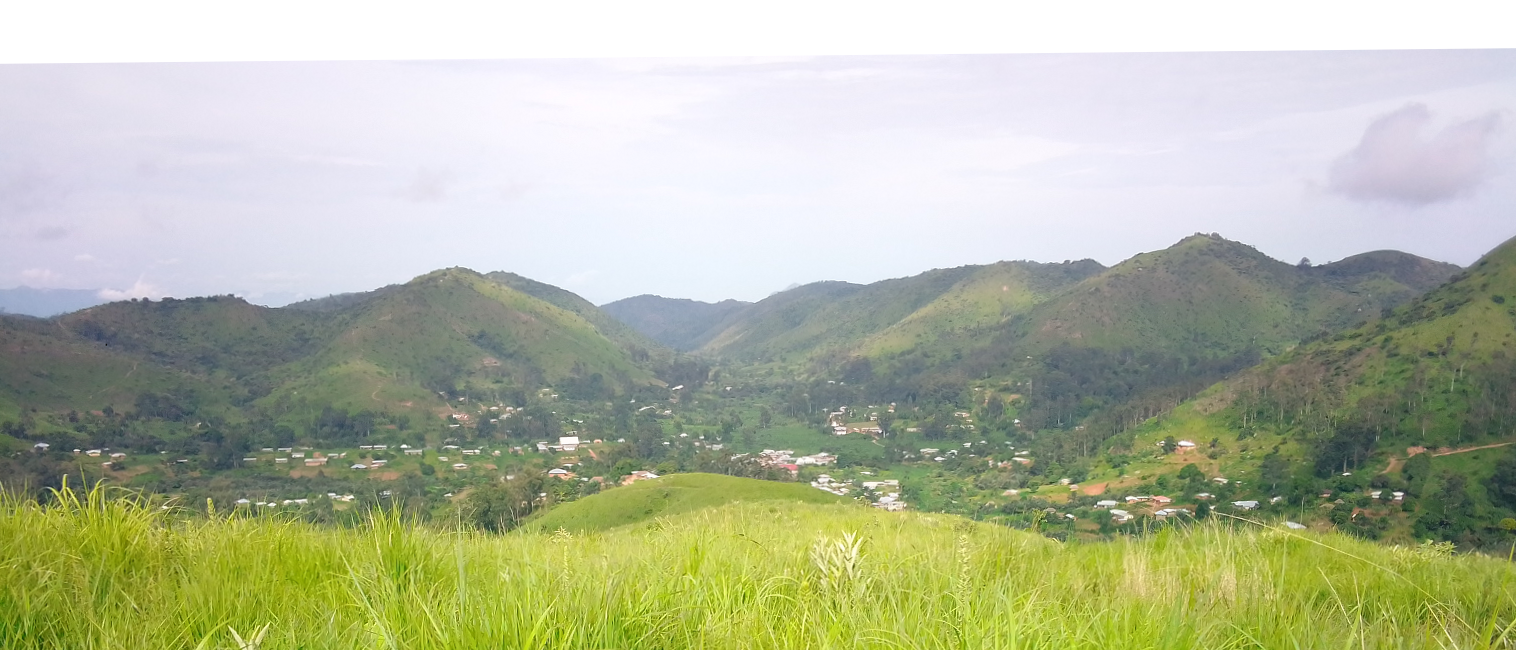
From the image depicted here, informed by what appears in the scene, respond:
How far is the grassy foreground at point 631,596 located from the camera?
1674 mm

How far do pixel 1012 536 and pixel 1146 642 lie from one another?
169 cm

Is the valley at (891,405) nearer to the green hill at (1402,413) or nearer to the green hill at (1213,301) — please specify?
the green hill at (1402,413)

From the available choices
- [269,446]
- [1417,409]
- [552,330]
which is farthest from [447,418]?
[1417,409]

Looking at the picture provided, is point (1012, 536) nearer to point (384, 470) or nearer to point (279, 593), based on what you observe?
point (279, 593)

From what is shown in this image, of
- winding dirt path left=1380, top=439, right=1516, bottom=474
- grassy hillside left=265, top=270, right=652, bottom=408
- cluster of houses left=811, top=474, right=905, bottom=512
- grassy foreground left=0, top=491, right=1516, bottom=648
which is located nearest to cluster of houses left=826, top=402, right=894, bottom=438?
cluster of houses left=811, top=474, right=905, bottom=512

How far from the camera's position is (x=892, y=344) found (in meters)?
155

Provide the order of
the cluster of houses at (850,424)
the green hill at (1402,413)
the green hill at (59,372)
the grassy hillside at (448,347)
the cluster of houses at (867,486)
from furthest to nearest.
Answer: the cluster of houses at (850,424)
the grassy hillside at (448,347)
the cluster of houses at (867,486)
the green hill at (59,372)
the green hill at (1402,413)

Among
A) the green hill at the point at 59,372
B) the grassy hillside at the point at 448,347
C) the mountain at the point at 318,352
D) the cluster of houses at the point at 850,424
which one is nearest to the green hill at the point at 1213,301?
the cluster of houses at the point at 850,424

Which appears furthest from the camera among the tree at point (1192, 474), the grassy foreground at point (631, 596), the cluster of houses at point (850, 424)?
the cluster of houses at point (850, 424)

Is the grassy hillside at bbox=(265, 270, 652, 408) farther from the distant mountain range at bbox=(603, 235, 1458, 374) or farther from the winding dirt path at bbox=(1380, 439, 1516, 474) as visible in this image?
the winding dirt path at bbox=(1380, 439, 1516, 474)

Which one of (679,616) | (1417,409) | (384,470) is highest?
(679,616)

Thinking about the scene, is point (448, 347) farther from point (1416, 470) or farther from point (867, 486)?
point (1416, 470)

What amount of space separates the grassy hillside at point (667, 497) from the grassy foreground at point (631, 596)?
34201 mm

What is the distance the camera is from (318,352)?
104750mm
